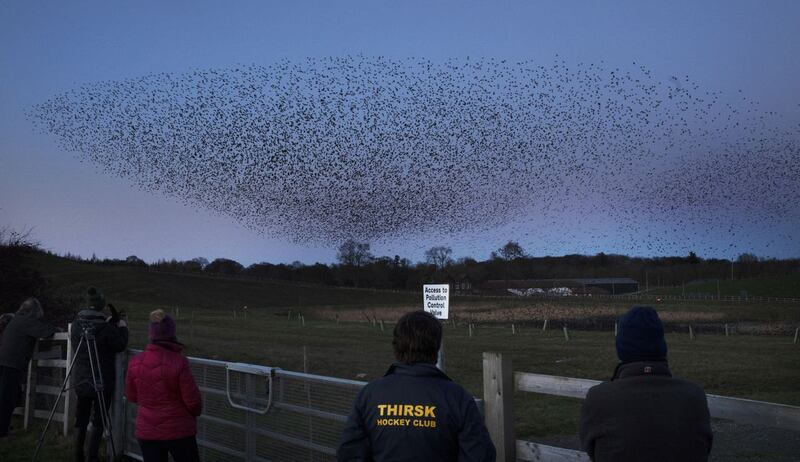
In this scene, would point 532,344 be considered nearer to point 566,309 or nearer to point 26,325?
point 26,325

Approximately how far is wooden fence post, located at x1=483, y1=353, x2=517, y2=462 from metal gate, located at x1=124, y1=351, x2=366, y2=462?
3.88 feet

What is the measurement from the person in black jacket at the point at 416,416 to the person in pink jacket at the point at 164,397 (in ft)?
10.6

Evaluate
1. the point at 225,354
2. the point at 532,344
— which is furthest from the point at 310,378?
→ the point at 532,344

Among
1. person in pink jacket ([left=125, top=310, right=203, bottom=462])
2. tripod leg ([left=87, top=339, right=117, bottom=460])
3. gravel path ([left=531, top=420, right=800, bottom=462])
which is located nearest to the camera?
person in pink jacket ([left=125, top=310, right=203, bottom=462])

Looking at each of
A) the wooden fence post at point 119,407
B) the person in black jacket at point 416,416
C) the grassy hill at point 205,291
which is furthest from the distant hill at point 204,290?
the person in black jacket at point 416,416

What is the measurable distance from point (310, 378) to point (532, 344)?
111 ft

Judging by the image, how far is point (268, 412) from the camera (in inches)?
307

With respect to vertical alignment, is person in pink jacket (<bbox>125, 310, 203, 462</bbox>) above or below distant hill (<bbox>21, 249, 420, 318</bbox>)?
below

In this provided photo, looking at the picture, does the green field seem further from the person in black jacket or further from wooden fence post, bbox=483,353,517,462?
the person in black jacket

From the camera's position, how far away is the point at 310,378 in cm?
722

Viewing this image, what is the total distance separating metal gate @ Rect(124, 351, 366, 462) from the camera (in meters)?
Answer: 6.94

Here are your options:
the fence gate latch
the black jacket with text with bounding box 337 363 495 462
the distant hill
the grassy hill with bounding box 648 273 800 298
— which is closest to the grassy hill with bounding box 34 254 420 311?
the distant hill

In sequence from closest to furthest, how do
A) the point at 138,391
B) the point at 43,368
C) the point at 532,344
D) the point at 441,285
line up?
the point at 138,391, the point at 441,285, the point at 43,368, the point at 532,344

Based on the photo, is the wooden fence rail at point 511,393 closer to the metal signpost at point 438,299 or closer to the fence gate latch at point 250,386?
the fence gate latch at point 250,386
